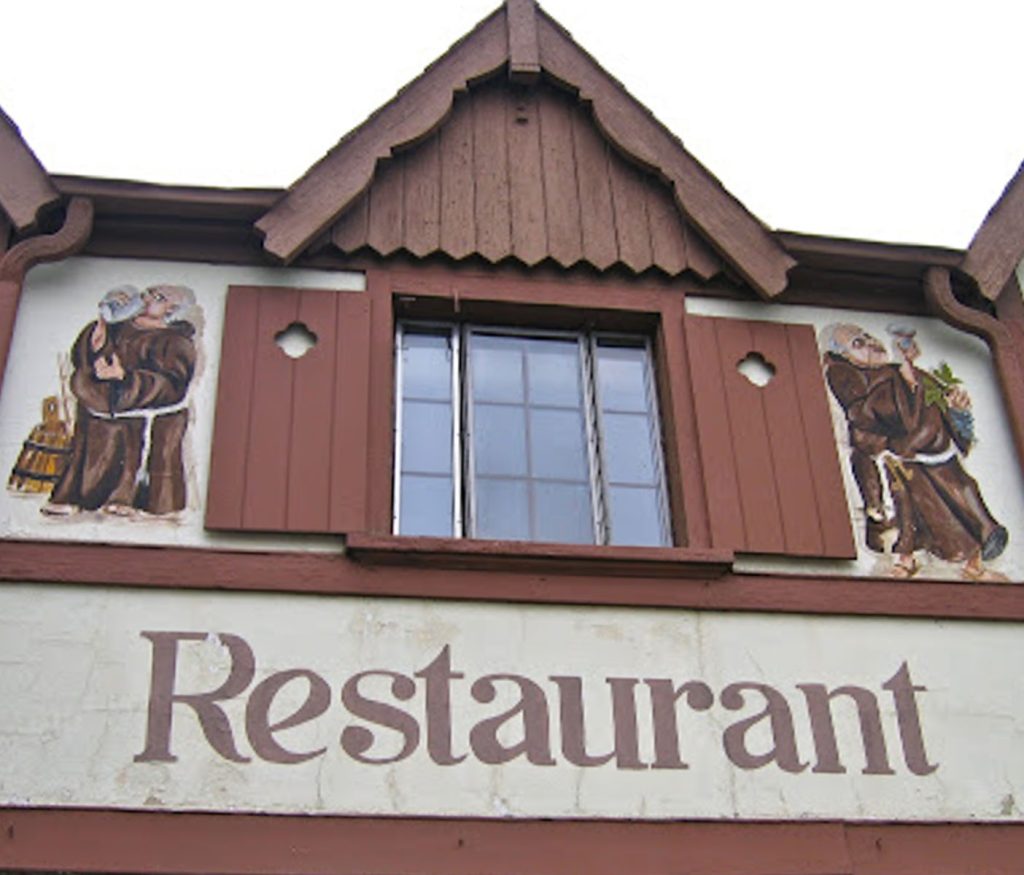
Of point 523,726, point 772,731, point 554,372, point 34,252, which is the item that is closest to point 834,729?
point 772,731

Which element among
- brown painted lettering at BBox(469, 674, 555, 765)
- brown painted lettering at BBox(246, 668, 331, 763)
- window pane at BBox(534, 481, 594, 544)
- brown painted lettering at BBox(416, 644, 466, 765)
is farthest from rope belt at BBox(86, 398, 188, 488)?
brown painted lettering at BBox(469, 674, 555, 765)

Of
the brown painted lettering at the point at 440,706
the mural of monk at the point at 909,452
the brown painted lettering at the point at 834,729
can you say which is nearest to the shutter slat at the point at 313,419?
the brown painted lettering at the point at 440,706

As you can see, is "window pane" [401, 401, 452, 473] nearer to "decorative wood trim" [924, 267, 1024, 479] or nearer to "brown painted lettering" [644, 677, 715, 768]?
"brown painted lettering" [644, 677, 715, 768]

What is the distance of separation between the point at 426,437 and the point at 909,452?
258 cm

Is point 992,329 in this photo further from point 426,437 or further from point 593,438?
point 426,437

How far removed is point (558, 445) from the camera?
798cm

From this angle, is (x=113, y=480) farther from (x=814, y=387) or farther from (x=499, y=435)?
(x=814, y=387)

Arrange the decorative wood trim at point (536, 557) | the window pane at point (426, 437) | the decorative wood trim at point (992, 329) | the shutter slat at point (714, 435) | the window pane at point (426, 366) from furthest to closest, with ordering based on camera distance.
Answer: the decorative wood trim at point (992, 329) < the window pane at point (426, 366) < the window pane at point (426, 437) < the shutter slat at point (714, 435) < the decorative wood trim at point (536, 557)

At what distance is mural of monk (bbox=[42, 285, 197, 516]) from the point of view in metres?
7.28

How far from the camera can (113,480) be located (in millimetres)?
7316

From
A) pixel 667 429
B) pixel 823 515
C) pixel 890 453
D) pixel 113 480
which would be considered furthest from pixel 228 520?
pixel 890 453

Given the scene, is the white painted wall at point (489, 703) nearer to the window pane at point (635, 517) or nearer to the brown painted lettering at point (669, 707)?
the brown painted lettering at point (669, 707)

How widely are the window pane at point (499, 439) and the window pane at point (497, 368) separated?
0.08 metres

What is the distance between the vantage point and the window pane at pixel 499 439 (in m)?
7.82
